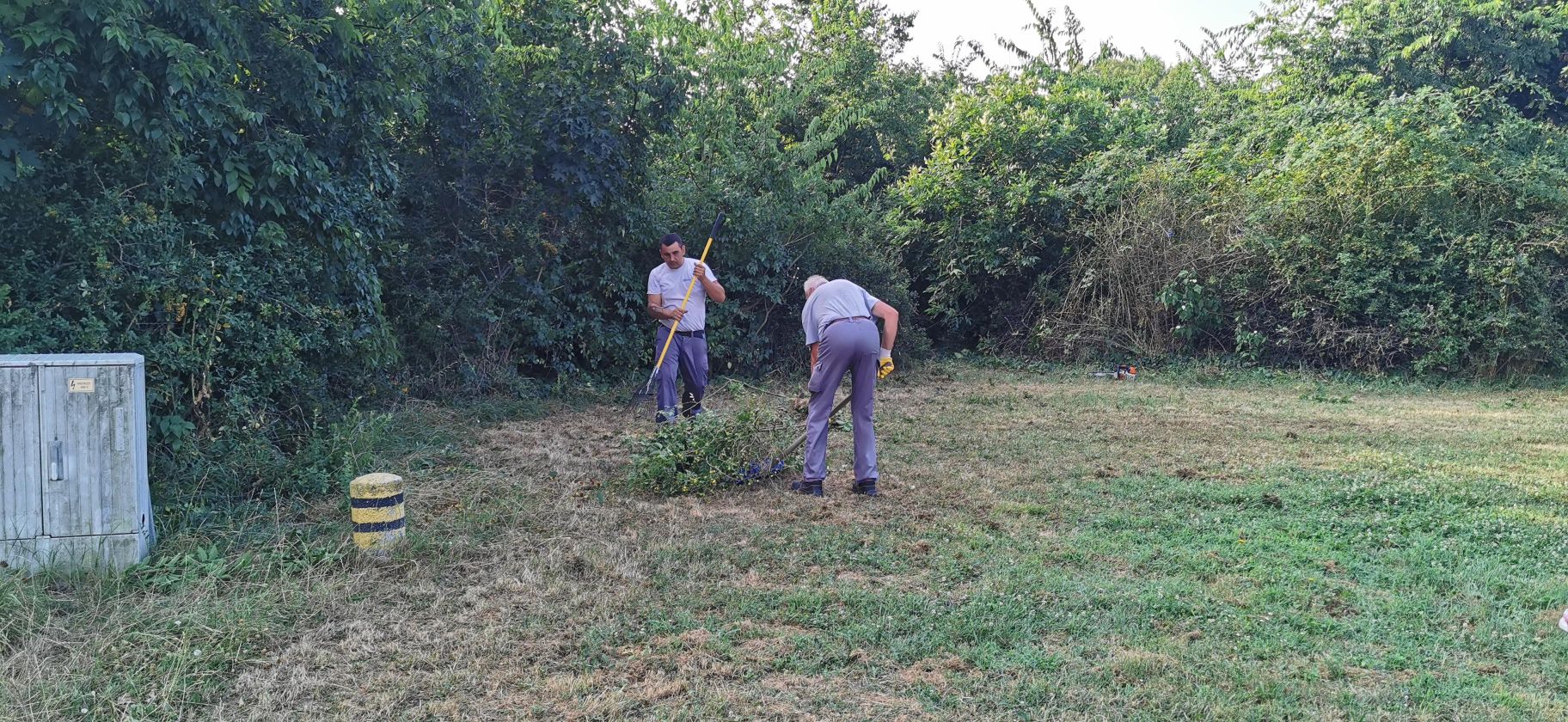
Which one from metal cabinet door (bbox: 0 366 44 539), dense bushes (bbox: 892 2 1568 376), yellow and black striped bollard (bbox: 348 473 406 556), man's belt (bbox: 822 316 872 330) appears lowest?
yellow and black striped bollard (bbox: 348 473 406 556)

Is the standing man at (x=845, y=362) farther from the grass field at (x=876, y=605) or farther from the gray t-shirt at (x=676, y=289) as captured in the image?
the gray t-shirt at (x=676, y=289)

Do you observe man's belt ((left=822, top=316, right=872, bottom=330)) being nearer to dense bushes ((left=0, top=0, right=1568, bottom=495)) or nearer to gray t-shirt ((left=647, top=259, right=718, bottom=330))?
gray t-shirt ((left=647, top=259, right=718, bottom=330))

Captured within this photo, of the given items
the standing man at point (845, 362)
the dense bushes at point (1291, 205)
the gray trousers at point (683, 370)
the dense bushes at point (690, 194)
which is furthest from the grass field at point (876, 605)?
the dense bushes at point (1291, 205)

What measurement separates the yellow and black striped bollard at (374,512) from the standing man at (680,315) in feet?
10.1

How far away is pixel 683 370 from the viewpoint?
775cm

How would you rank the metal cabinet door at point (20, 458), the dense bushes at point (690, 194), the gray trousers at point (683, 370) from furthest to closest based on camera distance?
the gray trousers at point (683, 370)
the dense bushes at point (690, 194)
the metal cabinet door at point (20, 458)

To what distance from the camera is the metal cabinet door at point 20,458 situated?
4023mm

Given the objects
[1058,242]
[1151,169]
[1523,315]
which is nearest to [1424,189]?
[1523,315]

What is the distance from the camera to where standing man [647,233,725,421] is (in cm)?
754

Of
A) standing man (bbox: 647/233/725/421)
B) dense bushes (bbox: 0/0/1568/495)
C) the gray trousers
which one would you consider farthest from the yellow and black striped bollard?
standing man (bbox: 647/233/725/421)

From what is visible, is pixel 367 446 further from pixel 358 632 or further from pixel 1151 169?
pixel 1151 169

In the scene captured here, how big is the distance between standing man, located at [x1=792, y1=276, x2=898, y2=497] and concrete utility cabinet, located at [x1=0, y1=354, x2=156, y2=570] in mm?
3499

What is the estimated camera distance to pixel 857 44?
58.6 feet

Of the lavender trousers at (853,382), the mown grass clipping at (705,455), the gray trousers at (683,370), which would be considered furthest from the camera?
the gray trousers at (683,370)
